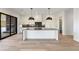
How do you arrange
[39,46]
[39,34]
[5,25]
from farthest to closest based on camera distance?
[5,25] < [39,34] < [39,46]

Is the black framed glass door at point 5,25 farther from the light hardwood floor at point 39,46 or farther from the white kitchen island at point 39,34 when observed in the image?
the light hardwood floor at point 39,46

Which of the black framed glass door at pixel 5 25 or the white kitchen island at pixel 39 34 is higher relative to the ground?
the black framed glass door at pixel 5 25

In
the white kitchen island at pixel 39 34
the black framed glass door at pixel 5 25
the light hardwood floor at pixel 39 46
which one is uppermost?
the black framed glass door at pixel 5 25

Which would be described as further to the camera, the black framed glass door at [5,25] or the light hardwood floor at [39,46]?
the black framed glass door at [5,25]

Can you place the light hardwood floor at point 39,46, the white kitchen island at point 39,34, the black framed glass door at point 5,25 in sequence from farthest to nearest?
the white kitchen island at point 39,34, the black framed glass door at point 5,25, the light hardwood floor at point 39,46

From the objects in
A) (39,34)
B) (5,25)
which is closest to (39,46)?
(39,34)

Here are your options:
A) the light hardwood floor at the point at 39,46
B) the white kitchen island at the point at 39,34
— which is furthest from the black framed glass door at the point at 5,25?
the light hardwood floor at the point at 39,46

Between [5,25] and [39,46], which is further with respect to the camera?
[5,25]

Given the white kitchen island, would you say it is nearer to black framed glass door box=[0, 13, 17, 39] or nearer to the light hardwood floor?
black framed glass door box=[0, 13, 17, 39]

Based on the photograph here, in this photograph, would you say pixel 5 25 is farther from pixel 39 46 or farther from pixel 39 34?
pixel 39 46
